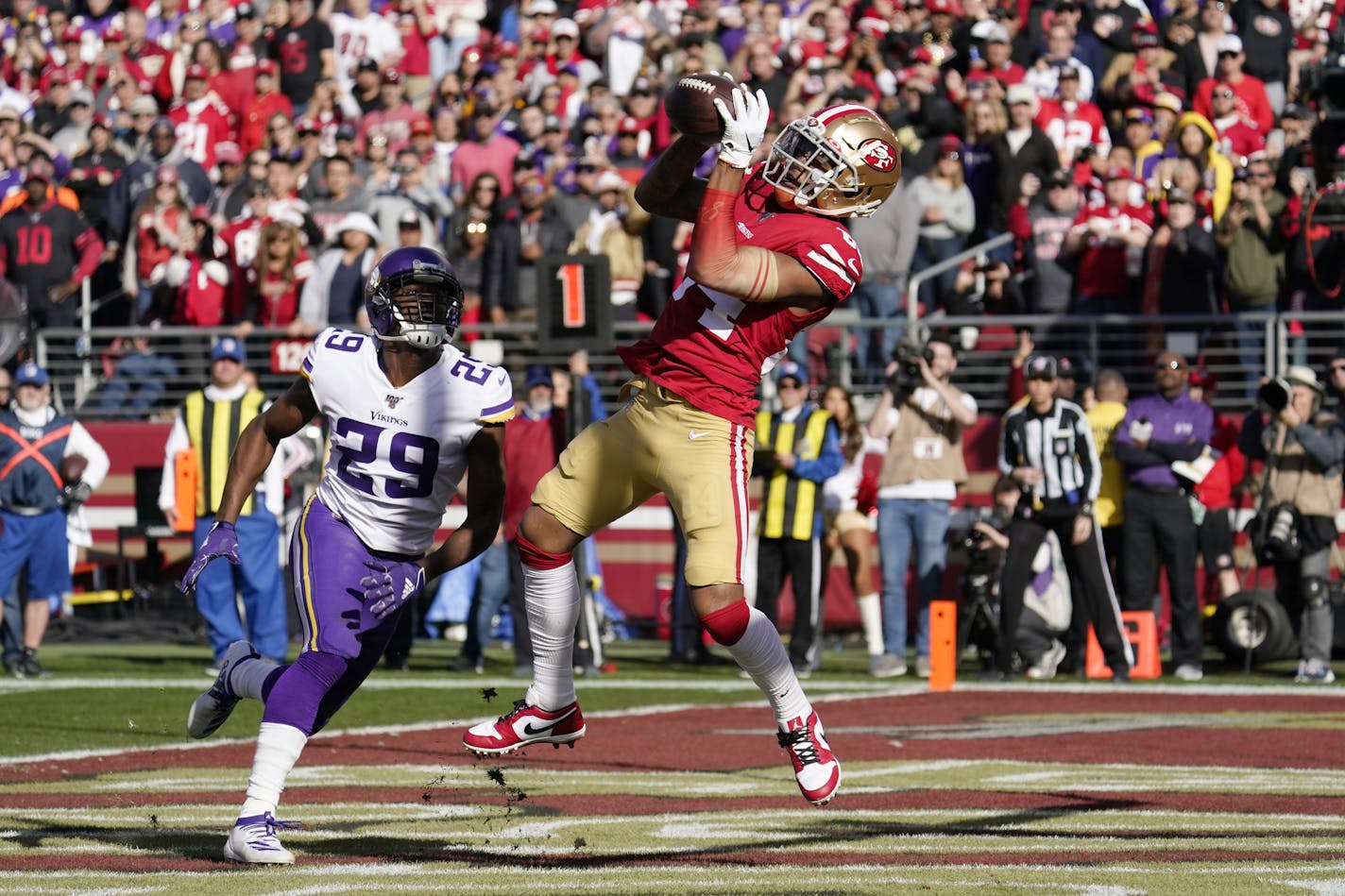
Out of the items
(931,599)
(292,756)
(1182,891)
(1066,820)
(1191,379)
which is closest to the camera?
(1182,891)

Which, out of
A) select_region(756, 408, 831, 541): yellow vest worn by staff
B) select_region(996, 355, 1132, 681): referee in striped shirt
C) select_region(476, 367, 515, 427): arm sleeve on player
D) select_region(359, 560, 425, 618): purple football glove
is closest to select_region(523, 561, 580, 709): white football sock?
select_region(359, 560, 425, 618): purple football glove

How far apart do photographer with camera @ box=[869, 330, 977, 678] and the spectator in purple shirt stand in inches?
41.5

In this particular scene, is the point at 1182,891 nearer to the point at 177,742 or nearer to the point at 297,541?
the point at 297,541

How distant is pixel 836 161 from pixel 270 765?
7.63 ft

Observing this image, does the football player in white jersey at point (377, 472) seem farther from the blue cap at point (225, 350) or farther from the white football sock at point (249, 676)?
the blue cap at point (225, 350)

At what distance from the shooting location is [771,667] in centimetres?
658

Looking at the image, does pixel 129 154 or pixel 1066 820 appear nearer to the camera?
pixel 1066 820

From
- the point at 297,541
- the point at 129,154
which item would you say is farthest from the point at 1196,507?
the point at 129,154

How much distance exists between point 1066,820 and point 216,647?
7492 mm

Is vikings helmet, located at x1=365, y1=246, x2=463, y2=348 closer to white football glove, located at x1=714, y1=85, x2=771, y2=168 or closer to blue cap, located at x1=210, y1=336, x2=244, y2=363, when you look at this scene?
white football glove, located at x1=714, y1=85, x2=771, y2=168

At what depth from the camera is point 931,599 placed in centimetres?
1459

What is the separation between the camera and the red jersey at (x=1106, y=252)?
16266 mm

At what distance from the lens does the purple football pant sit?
252 inches

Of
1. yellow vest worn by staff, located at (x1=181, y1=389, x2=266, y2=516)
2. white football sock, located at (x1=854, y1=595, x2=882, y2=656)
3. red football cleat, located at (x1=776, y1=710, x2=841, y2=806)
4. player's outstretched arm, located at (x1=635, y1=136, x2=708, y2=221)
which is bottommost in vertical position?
white football sock, located at (x1=854, y1=595, x2=882, y2=656)
